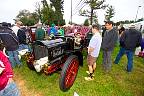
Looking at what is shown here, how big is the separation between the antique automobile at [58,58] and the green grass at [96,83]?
16.8 inches

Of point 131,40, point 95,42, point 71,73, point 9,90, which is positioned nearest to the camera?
point 9,90

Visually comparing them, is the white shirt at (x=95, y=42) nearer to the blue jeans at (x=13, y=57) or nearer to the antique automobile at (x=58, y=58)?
the antique automobile at (x=58, y=58)

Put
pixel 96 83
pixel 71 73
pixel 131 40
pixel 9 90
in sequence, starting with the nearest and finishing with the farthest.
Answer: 1. pixel 9 90
2. pixel 71 73
3. pixel 96 83
4. pixel 131 40

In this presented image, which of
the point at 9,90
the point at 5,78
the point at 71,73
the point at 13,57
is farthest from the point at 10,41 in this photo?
the point at 5,78

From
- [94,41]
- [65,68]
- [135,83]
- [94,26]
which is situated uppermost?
[94,26]

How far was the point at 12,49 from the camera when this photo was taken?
7.34 m

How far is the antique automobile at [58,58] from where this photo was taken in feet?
18.4

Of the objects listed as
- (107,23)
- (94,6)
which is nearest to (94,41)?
(107,23)

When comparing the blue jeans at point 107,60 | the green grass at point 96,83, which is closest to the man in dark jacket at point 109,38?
the blue jeans at point 107,60

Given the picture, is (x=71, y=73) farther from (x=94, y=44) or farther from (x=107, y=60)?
(x=107, y=60)

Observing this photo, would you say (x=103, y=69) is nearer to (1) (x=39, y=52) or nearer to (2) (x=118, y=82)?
(2) (x=118, y=82)

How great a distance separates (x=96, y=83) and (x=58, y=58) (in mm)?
1479

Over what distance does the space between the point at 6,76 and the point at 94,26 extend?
4044 millimetres

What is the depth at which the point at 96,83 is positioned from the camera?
6594 millimetres
